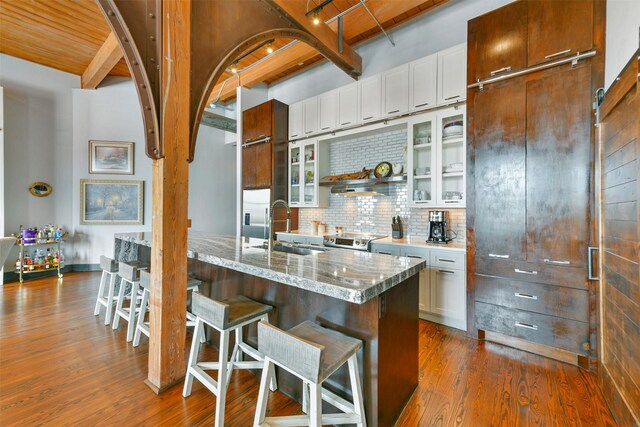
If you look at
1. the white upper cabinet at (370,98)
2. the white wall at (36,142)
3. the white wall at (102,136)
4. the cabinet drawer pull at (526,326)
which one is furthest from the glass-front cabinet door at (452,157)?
the white wall at (36,142)

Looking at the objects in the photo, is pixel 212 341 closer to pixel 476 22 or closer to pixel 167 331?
pixel 167 331

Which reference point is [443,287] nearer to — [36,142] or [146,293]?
[146,293]

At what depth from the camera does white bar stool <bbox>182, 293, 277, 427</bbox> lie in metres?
1.63

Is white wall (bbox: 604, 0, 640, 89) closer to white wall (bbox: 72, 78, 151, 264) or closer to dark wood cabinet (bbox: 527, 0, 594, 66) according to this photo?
dark wood cabinet (bbox: 527, 0, 594, 66)

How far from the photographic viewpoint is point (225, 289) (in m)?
2.39

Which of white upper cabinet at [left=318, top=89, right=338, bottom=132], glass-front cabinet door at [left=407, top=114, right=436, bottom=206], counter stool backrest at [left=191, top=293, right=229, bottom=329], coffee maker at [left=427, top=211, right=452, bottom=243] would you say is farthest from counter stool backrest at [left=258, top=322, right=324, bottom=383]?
white upper cabinet at [left=318, top=89, right=338, bottom=132]

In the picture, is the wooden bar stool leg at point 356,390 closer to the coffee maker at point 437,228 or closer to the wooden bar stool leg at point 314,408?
the wooden bar stool leg at point 314,408

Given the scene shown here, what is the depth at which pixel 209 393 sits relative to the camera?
194cm

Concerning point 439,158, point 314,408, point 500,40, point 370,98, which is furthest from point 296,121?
point 314,408

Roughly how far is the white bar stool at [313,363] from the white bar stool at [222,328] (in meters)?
0.21

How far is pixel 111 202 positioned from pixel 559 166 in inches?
290

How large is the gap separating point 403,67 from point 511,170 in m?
2.02

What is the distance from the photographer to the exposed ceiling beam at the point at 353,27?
344 cm

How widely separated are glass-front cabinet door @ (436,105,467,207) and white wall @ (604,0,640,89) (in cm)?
120
